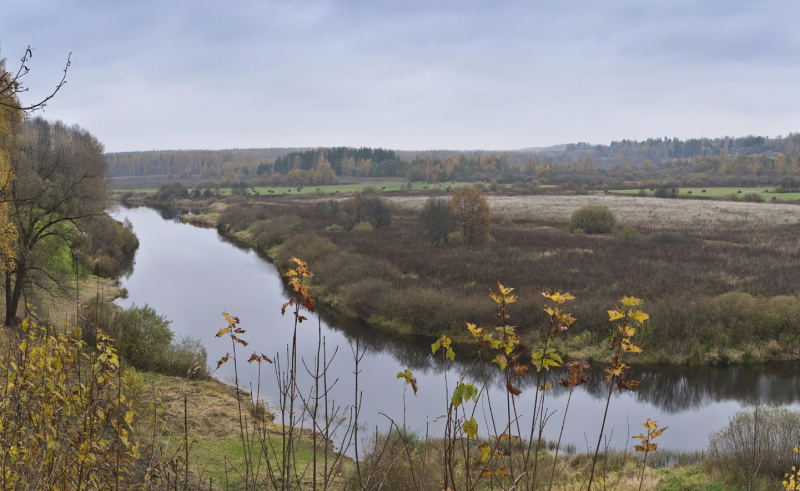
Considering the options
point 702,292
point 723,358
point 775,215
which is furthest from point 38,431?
point 775,215

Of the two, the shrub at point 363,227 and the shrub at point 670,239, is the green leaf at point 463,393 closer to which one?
the shrub at point 670,239

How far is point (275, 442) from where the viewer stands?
12.3 metres

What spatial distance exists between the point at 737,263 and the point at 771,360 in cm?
1093

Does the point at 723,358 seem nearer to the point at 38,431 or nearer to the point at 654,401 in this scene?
the point at 654,401

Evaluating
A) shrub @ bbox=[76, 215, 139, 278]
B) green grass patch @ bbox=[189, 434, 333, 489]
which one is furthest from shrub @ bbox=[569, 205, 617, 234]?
green grass patch @ bbox=[189, 434, 333, 489]

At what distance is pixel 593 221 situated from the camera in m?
43.7

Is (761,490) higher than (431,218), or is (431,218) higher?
(431,218)

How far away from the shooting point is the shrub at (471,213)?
36062 mm

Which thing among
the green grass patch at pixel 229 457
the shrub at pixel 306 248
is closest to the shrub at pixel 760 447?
the green grass patch at pixel 229 457

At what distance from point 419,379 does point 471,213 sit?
19462 millimetres

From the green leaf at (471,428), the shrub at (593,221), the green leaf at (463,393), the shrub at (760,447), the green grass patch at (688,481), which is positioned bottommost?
the green grass patch at (688,481)

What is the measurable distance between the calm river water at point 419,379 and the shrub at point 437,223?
1079cm

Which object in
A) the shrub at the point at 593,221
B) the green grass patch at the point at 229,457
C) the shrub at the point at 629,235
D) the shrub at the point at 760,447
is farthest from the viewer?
the shrub at the point at 593,221

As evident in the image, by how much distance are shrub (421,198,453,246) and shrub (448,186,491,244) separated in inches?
25.0
